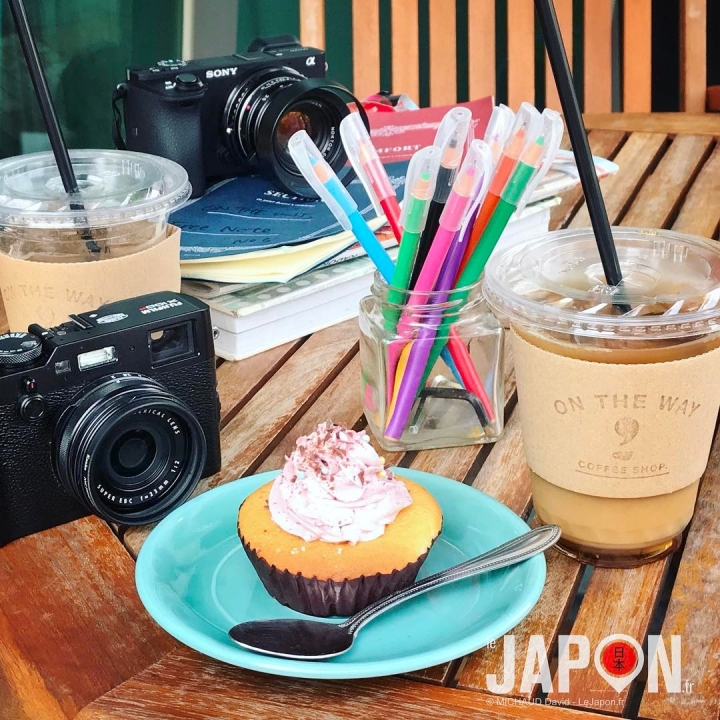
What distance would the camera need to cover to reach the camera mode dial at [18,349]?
2.27 feet

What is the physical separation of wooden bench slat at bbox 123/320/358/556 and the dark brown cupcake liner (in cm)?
13

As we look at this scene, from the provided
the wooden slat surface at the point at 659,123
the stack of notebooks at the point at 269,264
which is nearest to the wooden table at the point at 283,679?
the stack of notebooks at the point at 269,264

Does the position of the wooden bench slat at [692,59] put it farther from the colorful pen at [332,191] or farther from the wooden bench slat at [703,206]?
the colorful pen at [332,191]

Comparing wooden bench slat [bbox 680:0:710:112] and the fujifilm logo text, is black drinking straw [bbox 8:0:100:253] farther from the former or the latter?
wooden bench slat [bbox 680:0:710:112]

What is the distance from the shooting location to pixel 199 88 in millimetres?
1113

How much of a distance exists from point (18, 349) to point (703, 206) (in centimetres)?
81

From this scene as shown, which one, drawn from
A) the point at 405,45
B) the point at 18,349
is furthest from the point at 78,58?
the point at 18,349

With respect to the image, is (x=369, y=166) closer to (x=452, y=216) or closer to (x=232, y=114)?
(x=452, y=216)

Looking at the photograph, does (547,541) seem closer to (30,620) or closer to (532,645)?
(532,645)

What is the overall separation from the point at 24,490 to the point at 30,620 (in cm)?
11

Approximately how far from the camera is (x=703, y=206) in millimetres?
1226

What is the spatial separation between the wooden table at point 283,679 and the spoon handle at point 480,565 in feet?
0.12

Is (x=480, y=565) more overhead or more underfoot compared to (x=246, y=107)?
more underfoot

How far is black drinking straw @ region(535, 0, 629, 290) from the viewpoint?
0.60 meters
